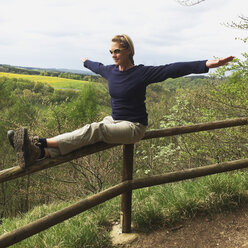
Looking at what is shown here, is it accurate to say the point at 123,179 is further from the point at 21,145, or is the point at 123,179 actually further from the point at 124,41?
the point at 124,41

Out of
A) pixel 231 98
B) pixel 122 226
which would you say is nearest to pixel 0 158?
pixel 231 98

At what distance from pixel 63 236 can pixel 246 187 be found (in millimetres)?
2354

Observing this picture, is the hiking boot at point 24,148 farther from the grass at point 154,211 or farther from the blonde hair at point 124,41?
the blonde hair at point 124,41

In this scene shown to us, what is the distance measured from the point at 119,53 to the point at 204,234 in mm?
2069

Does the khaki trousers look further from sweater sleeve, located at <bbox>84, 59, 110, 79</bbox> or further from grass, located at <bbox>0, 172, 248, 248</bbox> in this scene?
grass, located at <bbox>0, 172, 248, 248</bbox>

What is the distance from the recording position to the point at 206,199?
128 inches

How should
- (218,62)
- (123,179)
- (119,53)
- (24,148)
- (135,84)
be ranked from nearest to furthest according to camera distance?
(24,148), (218,62), (135,84), (119,53), (123,179)

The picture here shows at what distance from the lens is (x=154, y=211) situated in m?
3.11

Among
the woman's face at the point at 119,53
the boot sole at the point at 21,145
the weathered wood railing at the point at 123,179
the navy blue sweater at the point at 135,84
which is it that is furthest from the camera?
the woman's face at the point at 119,53

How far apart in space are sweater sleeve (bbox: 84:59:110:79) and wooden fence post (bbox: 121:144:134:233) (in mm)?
825

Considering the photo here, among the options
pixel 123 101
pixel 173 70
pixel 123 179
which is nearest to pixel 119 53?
pixel 123 101

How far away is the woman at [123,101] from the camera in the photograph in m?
2.24

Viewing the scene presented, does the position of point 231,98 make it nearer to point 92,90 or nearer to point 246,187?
point 246,187

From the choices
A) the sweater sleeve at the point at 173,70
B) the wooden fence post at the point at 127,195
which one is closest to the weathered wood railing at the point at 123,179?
the wooden fence post at the point at 127,195
